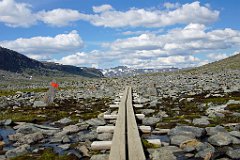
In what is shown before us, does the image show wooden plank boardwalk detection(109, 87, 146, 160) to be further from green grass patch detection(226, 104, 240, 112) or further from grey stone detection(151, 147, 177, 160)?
green grass patch detection(226, 104, 240, 112)

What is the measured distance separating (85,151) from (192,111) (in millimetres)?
10865

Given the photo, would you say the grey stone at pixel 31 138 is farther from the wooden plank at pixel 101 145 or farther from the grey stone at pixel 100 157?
the grey stone at pixel 100 157

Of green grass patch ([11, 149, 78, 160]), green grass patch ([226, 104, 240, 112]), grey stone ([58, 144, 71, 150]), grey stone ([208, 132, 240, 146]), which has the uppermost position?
green grass patch ([226, 104, 240, 112])

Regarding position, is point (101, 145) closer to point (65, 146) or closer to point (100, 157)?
point (100, 157)

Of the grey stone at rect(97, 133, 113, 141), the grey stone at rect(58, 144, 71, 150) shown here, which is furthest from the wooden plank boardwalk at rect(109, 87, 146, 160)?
the grey stone at rect(58, 144, 71, 150)

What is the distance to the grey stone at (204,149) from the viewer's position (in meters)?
10.6

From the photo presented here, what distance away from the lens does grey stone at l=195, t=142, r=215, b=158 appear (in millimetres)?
10609

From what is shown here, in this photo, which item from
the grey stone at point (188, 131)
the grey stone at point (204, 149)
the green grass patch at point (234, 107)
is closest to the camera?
the grey stone at point (204, 149)

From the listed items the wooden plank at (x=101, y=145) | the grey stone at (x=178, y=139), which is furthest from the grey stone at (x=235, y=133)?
the wooden plank at (x=101, y=145)

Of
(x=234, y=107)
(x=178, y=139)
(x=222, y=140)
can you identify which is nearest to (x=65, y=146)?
(x=178, y=139)

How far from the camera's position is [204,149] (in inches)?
435

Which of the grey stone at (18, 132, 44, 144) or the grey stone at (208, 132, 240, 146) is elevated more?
the grey stone at (208, 132, 240, 146)

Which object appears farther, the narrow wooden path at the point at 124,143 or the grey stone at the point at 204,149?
the grey stone at the point at 204,149

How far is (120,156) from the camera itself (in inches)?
361
